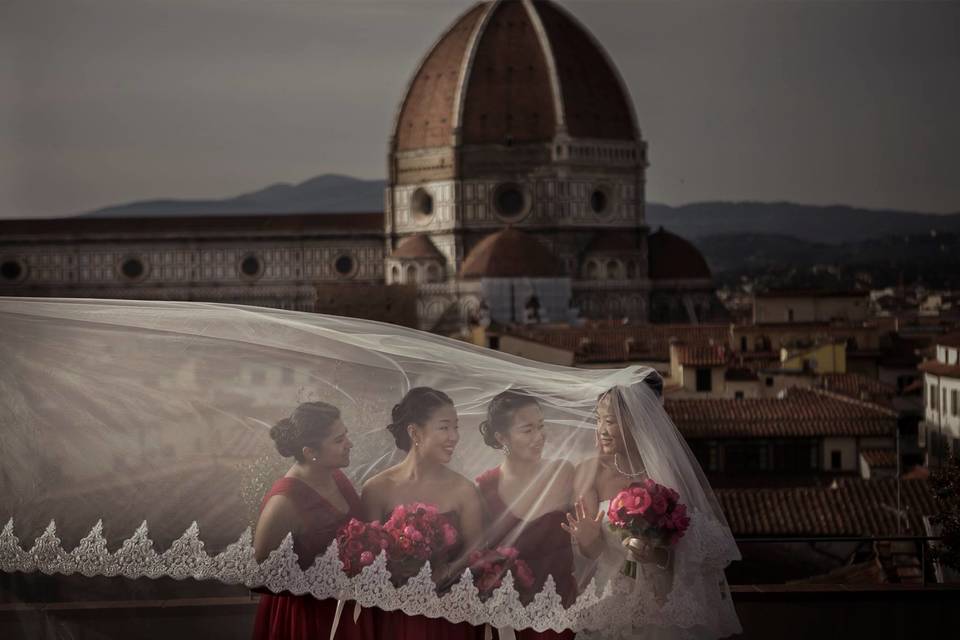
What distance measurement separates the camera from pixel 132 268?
206 ft

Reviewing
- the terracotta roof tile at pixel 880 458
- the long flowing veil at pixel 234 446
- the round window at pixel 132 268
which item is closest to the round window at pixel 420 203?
the round window at pixel 132 268

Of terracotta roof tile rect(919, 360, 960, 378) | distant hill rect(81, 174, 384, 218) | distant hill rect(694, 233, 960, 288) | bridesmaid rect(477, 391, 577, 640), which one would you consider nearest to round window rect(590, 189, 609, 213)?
distant hill rect(694, 233, 960, 288)

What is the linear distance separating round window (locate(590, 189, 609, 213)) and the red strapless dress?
56083mm

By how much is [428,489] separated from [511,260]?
1959 inches

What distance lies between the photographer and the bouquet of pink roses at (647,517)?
412 cm

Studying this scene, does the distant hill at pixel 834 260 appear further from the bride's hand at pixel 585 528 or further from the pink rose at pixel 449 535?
the pink rose at pixel 449 535

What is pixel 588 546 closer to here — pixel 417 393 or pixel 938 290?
pixel 417 393

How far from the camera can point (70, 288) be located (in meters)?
63.4

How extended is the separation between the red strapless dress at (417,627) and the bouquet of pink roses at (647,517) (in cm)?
39

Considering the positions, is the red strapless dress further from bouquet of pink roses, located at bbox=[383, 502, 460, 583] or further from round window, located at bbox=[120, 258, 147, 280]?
round window, located at bbox=[120, 258, 147, 280]

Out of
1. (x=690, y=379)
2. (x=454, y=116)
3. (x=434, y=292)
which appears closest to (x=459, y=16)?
(x=454, y=116)

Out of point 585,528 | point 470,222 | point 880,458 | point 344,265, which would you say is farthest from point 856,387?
point 344,265

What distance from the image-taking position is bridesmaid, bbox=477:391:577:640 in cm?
418

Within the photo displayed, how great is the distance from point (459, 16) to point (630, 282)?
11314 mm
